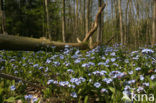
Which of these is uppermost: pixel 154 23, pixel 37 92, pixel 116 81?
pixel 154 23

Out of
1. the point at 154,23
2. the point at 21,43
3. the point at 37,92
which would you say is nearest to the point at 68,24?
the point at 154,23

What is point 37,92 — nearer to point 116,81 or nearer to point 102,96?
point 102,96

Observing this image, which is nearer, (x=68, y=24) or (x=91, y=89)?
(x=91, y=89)

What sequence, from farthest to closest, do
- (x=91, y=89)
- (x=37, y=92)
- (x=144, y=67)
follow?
1. (x=144, y=67)
2. (x=37, y=92)
3. (x=91, y=89)

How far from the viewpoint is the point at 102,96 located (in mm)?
2074

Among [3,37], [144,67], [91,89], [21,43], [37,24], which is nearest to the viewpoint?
[91,89]

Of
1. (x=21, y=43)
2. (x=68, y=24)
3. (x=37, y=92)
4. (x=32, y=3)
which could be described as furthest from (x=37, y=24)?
(x=37, y=92)

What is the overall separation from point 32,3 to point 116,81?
1450 centimetres

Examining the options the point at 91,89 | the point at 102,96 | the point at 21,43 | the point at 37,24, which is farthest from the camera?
the point at 37,24

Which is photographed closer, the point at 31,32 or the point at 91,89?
the point at 91,89

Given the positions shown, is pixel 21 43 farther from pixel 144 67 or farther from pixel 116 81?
pixel 144 67

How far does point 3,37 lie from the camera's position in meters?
3.46

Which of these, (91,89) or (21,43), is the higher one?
(21,43)

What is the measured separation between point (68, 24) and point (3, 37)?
19.8 metres
